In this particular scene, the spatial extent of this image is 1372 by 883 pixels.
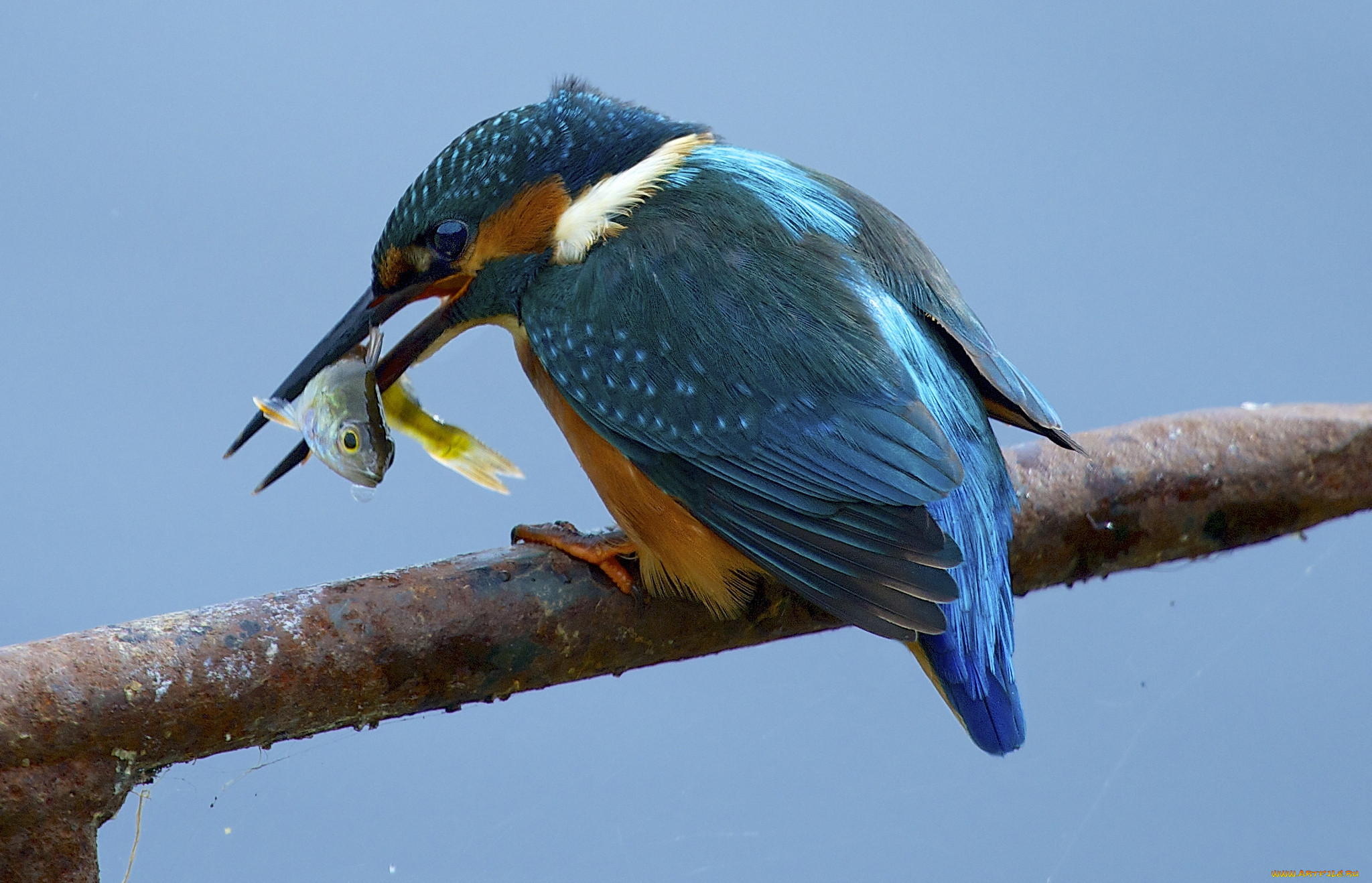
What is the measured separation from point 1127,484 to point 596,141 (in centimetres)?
81

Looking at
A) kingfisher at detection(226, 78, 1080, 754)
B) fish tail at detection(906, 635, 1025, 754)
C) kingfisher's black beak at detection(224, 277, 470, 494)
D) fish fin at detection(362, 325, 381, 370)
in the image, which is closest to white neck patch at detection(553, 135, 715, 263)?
kingfisher at detection(226, 78, 1080, 754)

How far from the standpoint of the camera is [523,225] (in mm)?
1396

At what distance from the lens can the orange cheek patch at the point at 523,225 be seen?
1393 mm

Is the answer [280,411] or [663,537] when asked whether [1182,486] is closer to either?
[663,537]

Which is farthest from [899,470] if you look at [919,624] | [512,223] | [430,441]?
[430,441]

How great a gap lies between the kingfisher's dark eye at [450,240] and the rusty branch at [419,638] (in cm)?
34

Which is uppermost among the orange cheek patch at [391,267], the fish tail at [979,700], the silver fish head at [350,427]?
the orange cheek patch at [391,267]

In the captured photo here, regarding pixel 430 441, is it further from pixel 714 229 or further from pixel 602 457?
pixel 714 229

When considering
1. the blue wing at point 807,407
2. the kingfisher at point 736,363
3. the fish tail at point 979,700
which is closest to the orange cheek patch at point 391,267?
the kingfisher at point 736,363

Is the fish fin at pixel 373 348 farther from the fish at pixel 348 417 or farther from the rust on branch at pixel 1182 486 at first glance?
the rust on branch at pixel 1182 486

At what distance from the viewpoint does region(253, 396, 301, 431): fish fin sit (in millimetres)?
1435

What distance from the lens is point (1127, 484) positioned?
5.31ft

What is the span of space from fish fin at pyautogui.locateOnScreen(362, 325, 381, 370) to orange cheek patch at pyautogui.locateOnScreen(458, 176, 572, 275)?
5.5 inches

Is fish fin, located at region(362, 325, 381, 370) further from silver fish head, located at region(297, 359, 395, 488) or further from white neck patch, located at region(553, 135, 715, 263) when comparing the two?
white neck patch, located at region(553, 135, 715, 263)
